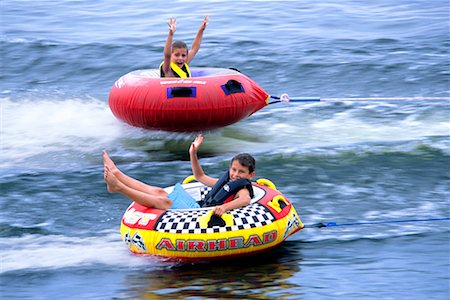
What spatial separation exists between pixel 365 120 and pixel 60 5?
Result: 10981 mm

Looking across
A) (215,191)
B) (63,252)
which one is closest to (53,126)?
(63,252)

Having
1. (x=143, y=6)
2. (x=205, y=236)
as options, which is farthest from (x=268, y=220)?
(x=143, y=6)

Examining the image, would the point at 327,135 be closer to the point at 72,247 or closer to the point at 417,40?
the point at 72,247

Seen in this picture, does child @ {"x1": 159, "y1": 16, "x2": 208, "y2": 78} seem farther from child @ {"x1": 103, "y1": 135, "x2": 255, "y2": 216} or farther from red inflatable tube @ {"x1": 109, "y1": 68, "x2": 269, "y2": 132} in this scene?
child @ {"x1": 103, "y1": 135, "x2": 255, "y2": 216}

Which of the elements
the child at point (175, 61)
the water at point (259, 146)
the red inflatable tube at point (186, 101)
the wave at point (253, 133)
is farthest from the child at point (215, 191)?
the child at point (175, 61)

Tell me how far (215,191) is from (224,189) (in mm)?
159

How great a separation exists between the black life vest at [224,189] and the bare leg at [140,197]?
347 mm

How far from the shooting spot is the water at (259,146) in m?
7.15

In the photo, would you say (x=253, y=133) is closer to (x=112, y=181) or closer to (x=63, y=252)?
(x=63, y=252)

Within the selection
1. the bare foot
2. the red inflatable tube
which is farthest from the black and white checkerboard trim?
the red inflatable tube

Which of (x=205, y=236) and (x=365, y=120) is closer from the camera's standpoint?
(x=205, y=236)

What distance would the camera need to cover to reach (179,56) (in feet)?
35.9

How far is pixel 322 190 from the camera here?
30.5 feet

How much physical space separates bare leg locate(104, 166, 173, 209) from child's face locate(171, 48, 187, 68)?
3.79 metres
